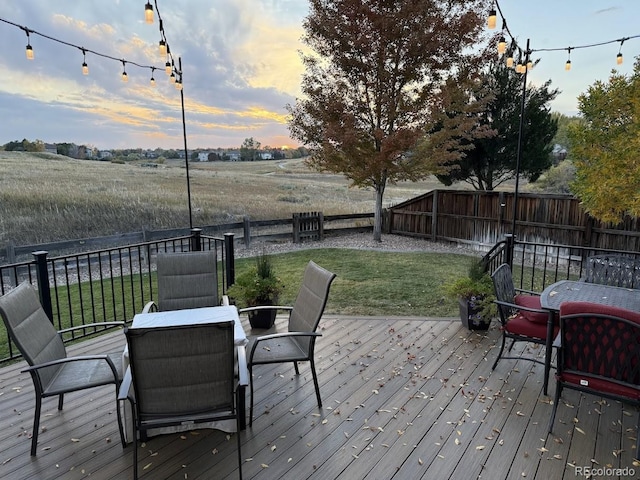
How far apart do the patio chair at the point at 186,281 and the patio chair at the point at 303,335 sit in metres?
0.73

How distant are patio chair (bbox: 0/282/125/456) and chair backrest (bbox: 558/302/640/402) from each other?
2.73 meters

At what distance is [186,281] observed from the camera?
11.3ft

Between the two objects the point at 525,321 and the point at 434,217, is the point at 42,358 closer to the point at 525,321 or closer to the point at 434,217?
the point at 525,321

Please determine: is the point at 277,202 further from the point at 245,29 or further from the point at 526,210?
the point at 526,210

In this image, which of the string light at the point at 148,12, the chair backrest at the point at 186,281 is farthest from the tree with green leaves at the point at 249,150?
the chair backrest at the point at 186,281

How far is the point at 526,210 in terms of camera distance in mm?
9336

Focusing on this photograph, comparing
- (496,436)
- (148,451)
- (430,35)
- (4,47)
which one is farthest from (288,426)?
(4,47)

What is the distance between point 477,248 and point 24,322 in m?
9.96

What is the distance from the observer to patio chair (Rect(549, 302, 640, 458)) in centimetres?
217

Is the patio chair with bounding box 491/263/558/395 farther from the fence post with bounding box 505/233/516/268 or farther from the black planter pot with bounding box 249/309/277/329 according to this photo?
the black planter pot with bounding box 249/309/277/329

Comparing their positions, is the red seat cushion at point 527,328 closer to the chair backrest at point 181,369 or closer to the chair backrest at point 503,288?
the chair backrest at point 503,288

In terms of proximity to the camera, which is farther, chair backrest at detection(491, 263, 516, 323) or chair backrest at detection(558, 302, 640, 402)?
chair backrest at detection(491, 263, 516, 323)

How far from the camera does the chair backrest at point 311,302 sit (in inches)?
107

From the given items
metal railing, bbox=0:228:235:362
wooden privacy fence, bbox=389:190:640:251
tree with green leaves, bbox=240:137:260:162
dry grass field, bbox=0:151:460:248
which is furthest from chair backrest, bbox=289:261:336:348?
tree with green leaves, bbox=240:137:260:162
